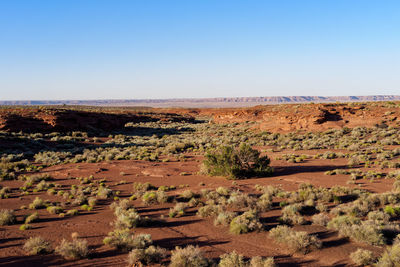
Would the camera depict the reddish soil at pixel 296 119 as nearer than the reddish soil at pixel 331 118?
No

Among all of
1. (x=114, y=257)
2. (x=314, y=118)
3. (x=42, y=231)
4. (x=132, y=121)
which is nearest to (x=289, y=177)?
(x=114, y=257)

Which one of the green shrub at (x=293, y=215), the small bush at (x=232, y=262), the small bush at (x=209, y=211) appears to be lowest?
the small bush at (x=209, y=211)

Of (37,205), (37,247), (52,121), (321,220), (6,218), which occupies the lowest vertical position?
(37,205)

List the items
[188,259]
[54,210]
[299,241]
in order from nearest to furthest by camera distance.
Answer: [188,259], [299,241], [54,210]

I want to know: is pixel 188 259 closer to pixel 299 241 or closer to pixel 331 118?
pixel 299 241

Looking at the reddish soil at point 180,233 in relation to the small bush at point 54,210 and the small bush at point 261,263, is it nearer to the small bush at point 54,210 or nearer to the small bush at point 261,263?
the small bush at point 54,210

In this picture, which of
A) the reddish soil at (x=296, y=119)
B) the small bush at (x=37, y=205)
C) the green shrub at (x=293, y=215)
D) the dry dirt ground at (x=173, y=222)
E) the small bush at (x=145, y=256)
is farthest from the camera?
the reddish soil at (x=296, y=119)

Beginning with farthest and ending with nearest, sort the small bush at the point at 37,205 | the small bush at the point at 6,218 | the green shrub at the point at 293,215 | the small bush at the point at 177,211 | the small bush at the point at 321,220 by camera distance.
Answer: the small bush at the point at 37,205
the small bush at the point at 177,211
the small bush at the point at 6,218
the green shrub at the point at 293,215
the small bush at the point at 321,220

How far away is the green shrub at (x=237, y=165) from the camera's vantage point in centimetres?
1584

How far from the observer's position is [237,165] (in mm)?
15953

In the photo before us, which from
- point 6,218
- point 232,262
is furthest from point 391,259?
point 6,218

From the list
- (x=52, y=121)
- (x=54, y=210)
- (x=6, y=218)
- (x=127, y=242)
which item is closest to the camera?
(x=127, y=242)

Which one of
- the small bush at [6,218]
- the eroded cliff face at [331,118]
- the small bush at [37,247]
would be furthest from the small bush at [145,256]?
the eroded cliff face at [331,118]

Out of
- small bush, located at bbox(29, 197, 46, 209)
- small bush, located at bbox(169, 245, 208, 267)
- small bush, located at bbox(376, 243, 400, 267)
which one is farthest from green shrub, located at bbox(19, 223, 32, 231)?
small bush, located at bbox(376, 243, 400, 267)
